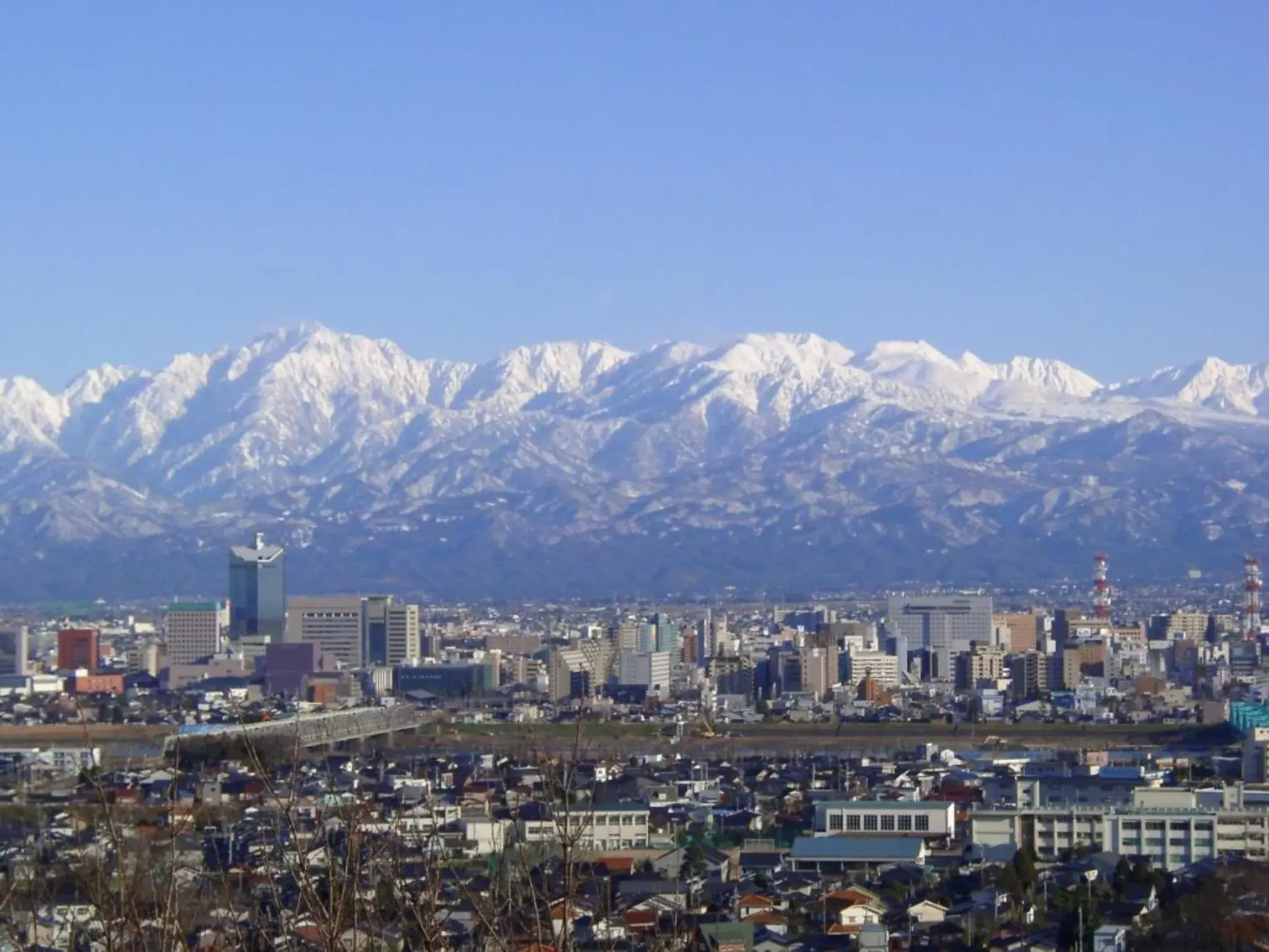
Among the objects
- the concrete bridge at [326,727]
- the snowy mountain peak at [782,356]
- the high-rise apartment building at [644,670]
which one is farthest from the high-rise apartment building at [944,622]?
the snowy mountain peak at [782,356]

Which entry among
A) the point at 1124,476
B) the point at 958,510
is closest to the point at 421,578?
the point at 958,510

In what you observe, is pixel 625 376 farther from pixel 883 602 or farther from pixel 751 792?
pixel 751 792

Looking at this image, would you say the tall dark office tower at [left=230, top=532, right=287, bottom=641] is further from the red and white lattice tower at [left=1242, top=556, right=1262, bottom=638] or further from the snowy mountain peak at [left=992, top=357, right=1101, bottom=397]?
the snowy mountain peak at [left=992, top=357, right=1101, bottom=397]

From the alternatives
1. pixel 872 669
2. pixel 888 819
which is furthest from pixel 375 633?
pixel 888 819

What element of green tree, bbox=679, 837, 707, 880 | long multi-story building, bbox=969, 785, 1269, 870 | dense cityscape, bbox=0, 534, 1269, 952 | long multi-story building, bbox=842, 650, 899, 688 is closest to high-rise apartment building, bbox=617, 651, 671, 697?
dense cityscape, bbox=0, 534, 1269, 952

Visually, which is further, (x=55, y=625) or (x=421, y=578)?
(x=421, y=578)

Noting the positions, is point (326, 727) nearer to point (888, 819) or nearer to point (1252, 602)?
point (888, 819)

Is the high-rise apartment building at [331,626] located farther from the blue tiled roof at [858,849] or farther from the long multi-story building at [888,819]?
the blue tiled roof at [858,849]
